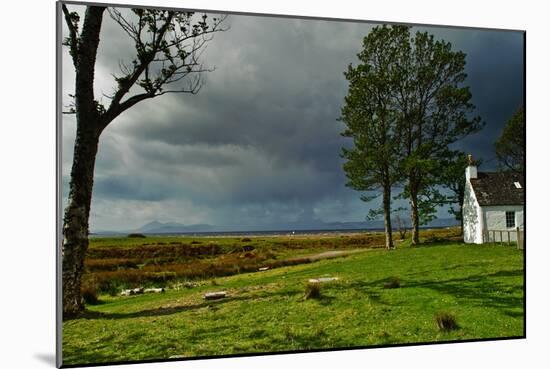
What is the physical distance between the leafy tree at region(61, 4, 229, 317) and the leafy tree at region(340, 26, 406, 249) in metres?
1.77

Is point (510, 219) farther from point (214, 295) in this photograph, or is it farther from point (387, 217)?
point (214, 295)

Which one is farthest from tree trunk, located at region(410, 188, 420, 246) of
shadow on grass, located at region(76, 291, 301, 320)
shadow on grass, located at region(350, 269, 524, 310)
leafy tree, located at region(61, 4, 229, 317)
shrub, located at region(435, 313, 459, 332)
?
leafy tree, located at region(61, 4, 229, 317)

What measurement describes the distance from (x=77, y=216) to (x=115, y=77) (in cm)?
149

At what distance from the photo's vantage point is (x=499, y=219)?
295 inches

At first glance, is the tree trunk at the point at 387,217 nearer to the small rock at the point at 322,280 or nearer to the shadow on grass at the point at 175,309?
the small rock at the point at 322,280

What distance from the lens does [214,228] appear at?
6586 mm

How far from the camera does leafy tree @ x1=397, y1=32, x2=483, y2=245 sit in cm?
731

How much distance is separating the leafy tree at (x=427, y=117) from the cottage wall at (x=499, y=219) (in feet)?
2.24

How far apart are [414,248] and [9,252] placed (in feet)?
14.9

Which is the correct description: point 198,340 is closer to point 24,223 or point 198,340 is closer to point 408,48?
point 24,223

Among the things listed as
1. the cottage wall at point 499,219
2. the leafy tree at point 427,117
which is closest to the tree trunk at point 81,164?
the leafy tree at point 427,117

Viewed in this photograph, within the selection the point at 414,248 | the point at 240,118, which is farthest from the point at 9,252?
the point at 414,248

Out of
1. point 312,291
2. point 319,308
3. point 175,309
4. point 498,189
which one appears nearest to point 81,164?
point 175,309

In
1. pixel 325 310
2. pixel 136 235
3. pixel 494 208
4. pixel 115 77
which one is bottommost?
pixel 325 310
